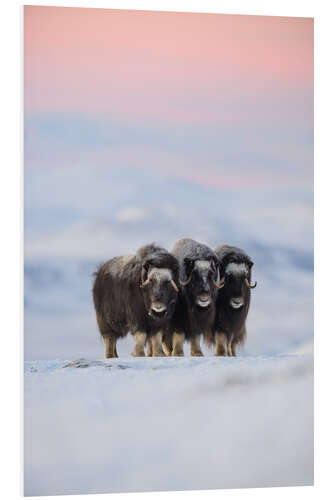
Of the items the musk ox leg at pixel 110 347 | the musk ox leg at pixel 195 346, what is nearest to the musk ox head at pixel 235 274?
the musk ox leg at pixel 195 346

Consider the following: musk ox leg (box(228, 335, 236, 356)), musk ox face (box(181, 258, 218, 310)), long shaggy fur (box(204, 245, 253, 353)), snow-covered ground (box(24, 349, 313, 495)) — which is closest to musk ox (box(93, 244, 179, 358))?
musk ox face (box(181, 258, 218, 310))

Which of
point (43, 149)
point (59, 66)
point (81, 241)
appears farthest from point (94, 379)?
point (59, 66)

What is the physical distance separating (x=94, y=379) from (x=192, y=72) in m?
2.20

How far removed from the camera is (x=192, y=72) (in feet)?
21.2

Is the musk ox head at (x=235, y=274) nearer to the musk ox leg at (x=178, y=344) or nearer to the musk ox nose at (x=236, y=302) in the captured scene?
the musk ox nose at (x=236, y=302)

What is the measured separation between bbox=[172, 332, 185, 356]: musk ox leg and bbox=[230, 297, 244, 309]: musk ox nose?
1.33ft

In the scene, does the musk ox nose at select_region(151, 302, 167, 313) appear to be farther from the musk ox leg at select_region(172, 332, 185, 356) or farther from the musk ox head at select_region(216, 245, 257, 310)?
the musk ox head at select_region(216, 245, 257, 310)

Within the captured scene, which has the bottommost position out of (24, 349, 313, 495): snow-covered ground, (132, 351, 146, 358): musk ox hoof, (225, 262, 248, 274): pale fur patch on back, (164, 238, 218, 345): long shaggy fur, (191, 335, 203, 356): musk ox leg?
(24, 349, 313, 495): snow-covered ground

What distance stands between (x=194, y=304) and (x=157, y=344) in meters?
0.38

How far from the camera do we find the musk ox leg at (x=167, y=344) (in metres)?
6.45

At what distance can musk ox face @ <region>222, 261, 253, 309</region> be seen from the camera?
6492 millimetres

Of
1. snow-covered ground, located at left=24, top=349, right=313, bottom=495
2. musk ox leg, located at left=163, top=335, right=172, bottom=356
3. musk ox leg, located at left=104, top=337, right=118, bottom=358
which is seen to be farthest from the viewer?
musk ox leg, located at left=163, top=335, right=172, bottom=356

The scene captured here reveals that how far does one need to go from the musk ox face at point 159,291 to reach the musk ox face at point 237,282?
391 mm
